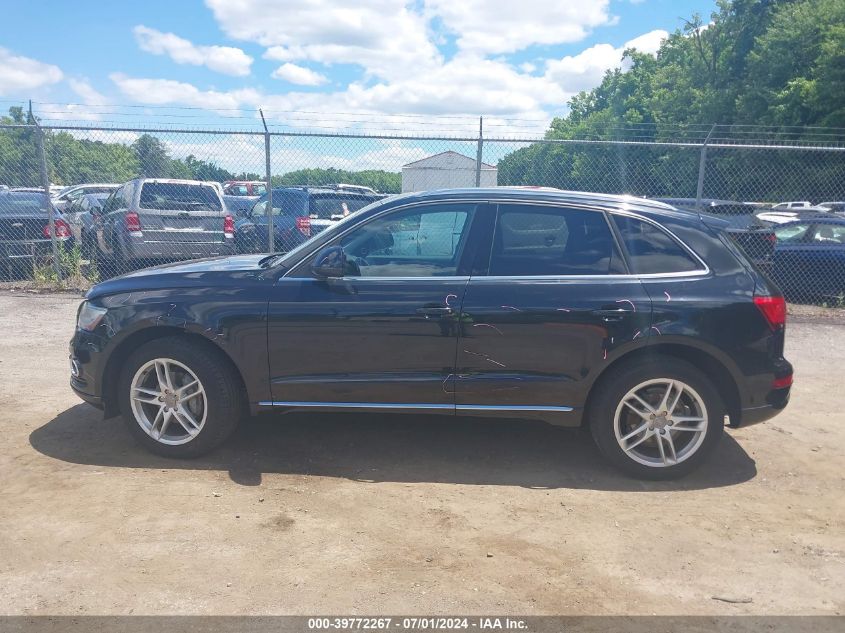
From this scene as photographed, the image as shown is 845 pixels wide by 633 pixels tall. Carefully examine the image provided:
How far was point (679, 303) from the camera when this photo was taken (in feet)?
13.7

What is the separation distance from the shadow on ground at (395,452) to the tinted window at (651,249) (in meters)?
1.35

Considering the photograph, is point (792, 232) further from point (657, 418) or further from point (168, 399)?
point (168, 399)

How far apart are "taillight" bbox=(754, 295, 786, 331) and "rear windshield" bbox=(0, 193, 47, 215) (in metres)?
10.7

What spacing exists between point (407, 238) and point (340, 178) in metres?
7.88

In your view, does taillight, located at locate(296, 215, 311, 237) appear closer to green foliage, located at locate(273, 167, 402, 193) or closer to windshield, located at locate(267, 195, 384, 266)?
green foliage, located at locate(273, 167, 402, 193)

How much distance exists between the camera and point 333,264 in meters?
4.28

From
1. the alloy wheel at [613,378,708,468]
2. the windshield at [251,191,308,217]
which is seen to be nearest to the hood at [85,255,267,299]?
the alloy wheel at [613,378,708,468]

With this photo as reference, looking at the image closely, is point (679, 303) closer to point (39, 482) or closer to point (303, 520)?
point (303, 520)

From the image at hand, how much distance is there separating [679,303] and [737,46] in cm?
4333

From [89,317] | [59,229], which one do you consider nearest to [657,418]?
[89,317]

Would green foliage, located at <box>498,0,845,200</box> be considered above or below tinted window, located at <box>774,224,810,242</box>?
above

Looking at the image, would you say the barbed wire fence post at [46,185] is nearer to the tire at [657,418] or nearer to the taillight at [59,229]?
the taillight at [59,229]

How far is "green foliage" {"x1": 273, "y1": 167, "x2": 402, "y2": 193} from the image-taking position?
1117 centimetres

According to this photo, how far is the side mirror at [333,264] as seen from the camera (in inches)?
169
